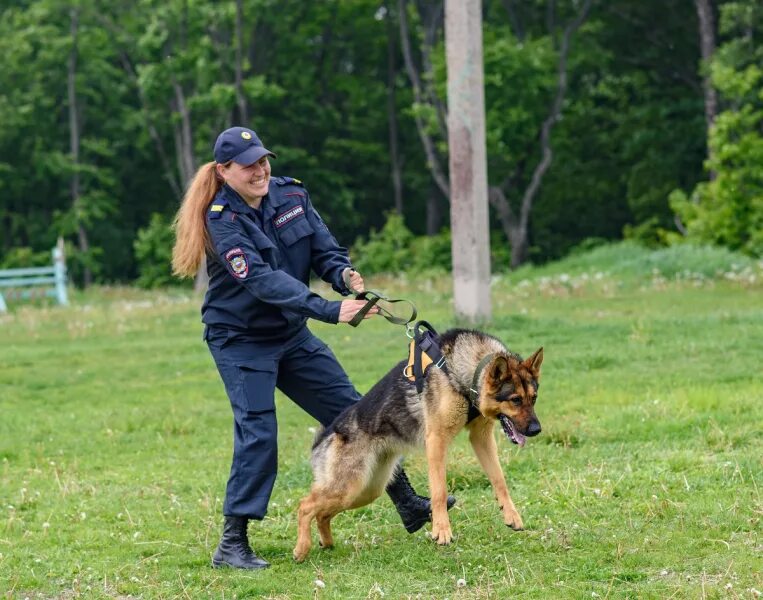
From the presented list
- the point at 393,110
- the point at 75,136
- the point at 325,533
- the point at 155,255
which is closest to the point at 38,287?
the point at 155,255

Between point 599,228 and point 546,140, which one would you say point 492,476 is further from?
point 599,228

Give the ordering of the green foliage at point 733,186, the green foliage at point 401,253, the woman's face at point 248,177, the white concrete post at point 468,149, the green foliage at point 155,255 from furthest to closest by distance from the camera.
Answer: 1. the green foliage at point 155,255
2. the green foliage at point 401,253
3. the green foliage at point 733,186
4. the white concrete post at point 468,149
5. the woman's face at point 248,177

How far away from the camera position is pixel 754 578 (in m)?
5.20

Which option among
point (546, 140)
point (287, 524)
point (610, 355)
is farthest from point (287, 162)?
point (287, 524)

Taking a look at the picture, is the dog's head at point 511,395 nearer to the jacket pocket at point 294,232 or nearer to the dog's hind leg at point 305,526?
the dog's hind leg at point 305,526

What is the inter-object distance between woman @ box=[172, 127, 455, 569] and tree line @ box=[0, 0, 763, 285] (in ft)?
75.7

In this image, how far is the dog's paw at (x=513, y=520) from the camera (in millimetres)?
5984

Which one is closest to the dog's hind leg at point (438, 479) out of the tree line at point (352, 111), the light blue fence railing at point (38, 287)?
the light blue fence railing at point (38, 287)

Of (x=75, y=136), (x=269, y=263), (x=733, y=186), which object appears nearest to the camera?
(x=269, y=263)

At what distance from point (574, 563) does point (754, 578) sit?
86 cm

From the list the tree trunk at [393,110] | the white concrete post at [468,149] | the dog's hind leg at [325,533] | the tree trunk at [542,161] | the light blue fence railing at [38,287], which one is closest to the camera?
the dog's hind leg at [325,533]

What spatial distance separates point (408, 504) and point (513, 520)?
24.5 inches

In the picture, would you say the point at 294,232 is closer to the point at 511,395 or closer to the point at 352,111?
the point at 511,395

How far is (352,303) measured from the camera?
575 centimetres
